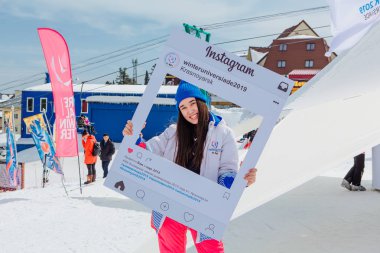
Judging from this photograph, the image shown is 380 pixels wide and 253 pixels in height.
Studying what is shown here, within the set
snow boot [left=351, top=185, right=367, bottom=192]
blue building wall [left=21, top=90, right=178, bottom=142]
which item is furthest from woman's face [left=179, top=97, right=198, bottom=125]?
blue building wall [left=21, top=90, right=178, bottom=142]

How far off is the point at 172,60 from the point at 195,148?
19.3 inches

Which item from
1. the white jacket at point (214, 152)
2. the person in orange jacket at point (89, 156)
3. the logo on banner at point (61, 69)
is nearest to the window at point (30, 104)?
the person in orange jacket at point (89, 156)

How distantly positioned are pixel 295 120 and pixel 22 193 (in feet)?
20.0

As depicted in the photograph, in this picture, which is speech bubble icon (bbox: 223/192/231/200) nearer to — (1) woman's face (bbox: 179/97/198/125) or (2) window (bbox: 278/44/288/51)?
(1) woman's face (bbox: 179/97/198/125)

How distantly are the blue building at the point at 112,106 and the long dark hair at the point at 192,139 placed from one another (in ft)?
64.4

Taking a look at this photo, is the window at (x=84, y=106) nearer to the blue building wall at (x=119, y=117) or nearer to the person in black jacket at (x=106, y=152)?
the blue building wall at (x=119, y=117)

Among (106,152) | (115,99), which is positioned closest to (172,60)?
(106,152)

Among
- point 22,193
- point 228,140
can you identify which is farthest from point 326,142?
point 22,193

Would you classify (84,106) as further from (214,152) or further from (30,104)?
(214,152)

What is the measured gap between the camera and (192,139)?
1.99 metres

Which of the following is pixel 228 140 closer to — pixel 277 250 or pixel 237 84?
pixel 237 84

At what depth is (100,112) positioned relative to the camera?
2406 centimetres

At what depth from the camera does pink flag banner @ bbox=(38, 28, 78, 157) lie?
6.28 m

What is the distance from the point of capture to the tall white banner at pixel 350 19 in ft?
15.1
